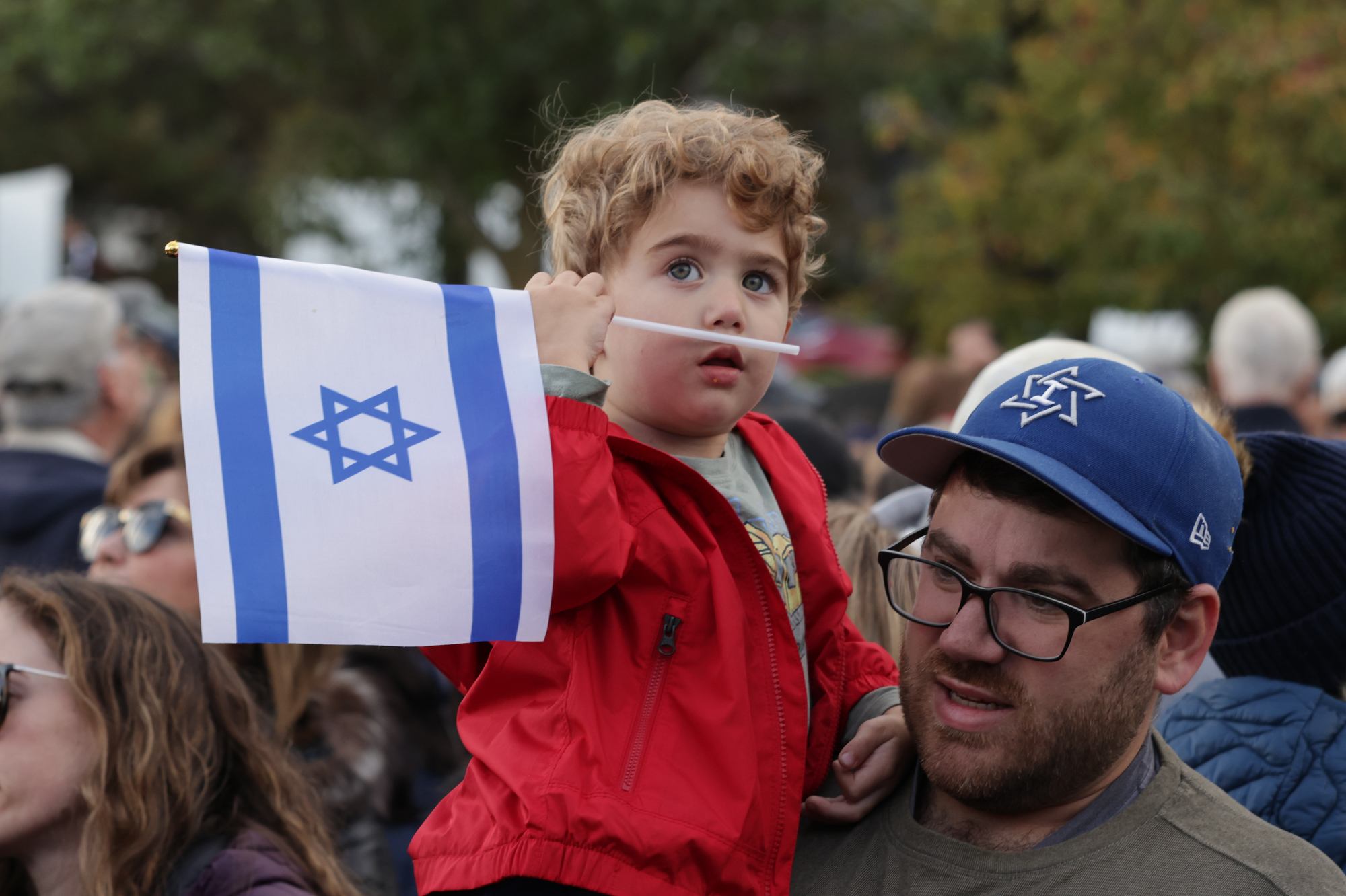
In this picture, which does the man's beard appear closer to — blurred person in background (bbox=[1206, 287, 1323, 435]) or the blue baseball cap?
the blue baseball cap

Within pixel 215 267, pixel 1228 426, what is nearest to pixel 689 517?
pixel 215 267

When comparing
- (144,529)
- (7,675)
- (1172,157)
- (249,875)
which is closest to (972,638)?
(249,875)

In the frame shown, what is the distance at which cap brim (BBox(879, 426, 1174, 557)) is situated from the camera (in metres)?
1.95

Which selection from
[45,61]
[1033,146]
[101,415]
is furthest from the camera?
[45,61]

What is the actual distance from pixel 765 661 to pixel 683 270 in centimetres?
68

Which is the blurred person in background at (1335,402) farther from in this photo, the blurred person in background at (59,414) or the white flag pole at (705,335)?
the blurred person in background at (59,414)

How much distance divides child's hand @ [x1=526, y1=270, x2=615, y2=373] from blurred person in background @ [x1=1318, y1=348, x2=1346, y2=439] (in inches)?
232

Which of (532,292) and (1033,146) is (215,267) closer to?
(532,292)

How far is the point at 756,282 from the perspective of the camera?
2418 millimetres

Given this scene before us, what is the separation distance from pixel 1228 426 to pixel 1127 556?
2.70 feet

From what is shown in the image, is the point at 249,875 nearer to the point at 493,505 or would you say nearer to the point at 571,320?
the point at 493,505

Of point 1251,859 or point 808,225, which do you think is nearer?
point 1251,859

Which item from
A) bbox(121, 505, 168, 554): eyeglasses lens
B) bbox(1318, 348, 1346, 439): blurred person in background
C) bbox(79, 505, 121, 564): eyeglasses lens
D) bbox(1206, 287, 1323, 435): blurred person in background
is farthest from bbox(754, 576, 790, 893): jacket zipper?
bbox(1318, 348, 1346, 439): blurred person in background

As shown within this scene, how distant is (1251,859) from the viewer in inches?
75.8
